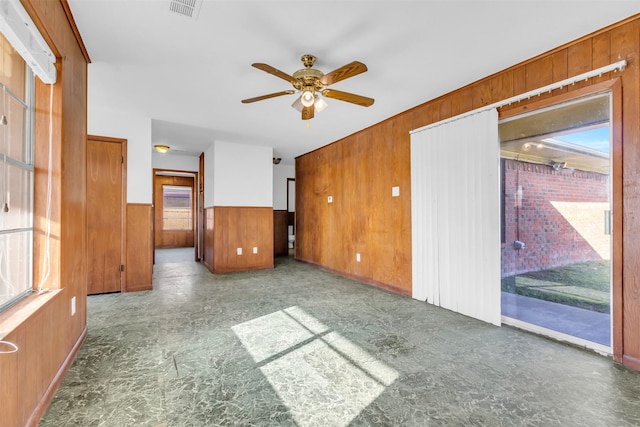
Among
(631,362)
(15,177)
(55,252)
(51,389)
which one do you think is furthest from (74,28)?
(631,362)

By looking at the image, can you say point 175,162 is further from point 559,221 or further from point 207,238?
point 559,221

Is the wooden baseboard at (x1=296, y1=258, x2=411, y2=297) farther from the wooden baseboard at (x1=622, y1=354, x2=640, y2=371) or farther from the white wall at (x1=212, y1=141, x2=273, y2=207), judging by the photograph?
the wooden baseboard at (x1=622, y1=354, x2=640, y2=371)

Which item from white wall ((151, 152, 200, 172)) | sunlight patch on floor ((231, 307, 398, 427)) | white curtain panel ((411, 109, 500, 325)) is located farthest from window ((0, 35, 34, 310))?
white wall ((151, 152, 200, 172))

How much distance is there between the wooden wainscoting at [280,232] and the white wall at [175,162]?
229 centimetres

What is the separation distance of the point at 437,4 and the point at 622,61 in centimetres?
145

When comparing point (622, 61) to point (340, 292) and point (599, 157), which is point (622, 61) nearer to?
point (599, 157)

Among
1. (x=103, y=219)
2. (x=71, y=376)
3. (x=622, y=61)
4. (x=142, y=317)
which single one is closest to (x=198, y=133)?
(x=103, y=219)

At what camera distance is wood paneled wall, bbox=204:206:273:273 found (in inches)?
213

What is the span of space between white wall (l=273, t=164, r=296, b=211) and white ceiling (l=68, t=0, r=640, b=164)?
415 cm

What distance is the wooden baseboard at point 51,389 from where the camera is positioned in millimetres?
1452

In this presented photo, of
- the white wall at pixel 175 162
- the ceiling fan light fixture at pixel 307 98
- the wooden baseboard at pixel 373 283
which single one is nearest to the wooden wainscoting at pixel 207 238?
the white wall at pixel 175 162

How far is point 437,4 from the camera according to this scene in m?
→ 1.95

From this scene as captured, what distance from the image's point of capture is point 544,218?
11.6ft

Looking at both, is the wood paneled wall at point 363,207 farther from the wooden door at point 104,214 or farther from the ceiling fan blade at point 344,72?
the wooden door at point 104,214
